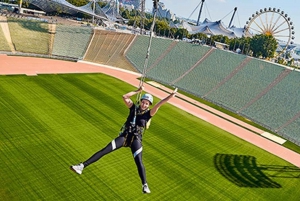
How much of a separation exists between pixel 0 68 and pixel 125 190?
104 feet

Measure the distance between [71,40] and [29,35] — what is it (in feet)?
26.8

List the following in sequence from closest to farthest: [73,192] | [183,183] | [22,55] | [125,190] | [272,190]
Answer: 1. [73,192]
2. [125,190]
3. [183,183]
4. [272,190]
5. [22,55]

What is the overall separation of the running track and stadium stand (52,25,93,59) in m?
4.37

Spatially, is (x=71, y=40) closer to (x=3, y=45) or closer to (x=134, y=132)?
(x=3, y=45)

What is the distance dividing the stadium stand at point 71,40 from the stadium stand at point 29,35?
81.6 inches

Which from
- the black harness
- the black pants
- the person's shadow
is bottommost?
the person's shadow

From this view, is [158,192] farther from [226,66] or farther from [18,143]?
[226,66]

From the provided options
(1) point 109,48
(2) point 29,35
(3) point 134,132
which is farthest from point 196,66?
(3) point 134,132

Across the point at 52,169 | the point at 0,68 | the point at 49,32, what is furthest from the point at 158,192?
the point at 49,32

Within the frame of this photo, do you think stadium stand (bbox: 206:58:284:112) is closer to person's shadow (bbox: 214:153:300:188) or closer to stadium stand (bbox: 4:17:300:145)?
stadium stand (bbox: 4:17:300:145)

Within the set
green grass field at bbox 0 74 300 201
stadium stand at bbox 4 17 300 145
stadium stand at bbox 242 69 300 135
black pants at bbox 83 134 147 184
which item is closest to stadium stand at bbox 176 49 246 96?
stadium stand at bbox 4 17 300 145

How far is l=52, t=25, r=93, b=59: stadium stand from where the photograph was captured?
57.0 metres

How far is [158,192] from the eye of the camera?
767 inches

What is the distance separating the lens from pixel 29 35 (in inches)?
2258
